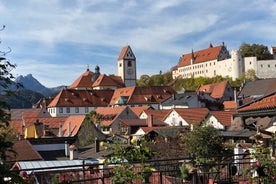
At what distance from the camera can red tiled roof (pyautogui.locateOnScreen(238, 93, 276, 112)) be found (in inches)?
397

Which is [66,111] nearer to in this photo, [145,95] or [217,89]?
[145,95]

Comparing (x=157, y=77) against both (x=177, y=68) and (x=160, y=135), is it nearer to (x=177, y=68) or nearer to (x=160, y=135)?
(x=177, y=68)

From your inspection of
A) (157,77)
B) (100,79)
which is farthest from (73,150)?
(157,77)

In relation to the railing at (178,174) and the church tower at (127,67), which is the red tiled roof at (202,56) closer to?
the church tower at (127,67)

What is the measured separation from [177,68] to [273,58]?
119 feet

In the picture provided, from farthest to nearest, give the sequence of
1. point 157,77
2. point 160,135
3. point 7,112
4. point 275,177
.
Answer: point 157,77
point 160,135
point 275,177
point 7,112

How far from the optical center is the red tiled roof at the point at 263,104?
10.1 metres

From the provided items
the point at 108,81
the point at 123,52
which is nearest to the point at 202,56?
the point at 123,52

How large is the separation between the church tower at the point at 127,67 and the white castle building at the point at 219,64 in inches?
842

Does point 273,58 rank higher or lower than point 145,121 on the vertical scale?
higher

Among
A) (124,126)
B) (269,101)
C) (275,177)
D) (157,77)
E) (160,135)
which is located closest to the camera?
(275,177)

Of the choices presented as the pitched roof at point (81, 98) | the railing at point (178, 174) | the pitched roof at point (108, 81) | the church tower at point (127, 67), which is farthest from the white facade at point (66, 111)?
the railing at point (178, 174)

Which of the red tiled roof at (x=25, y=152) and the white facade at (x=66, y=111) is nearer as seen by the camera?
the red tiled roof at (x=25, y=152)

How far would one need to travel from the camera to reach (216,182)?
8812mm
